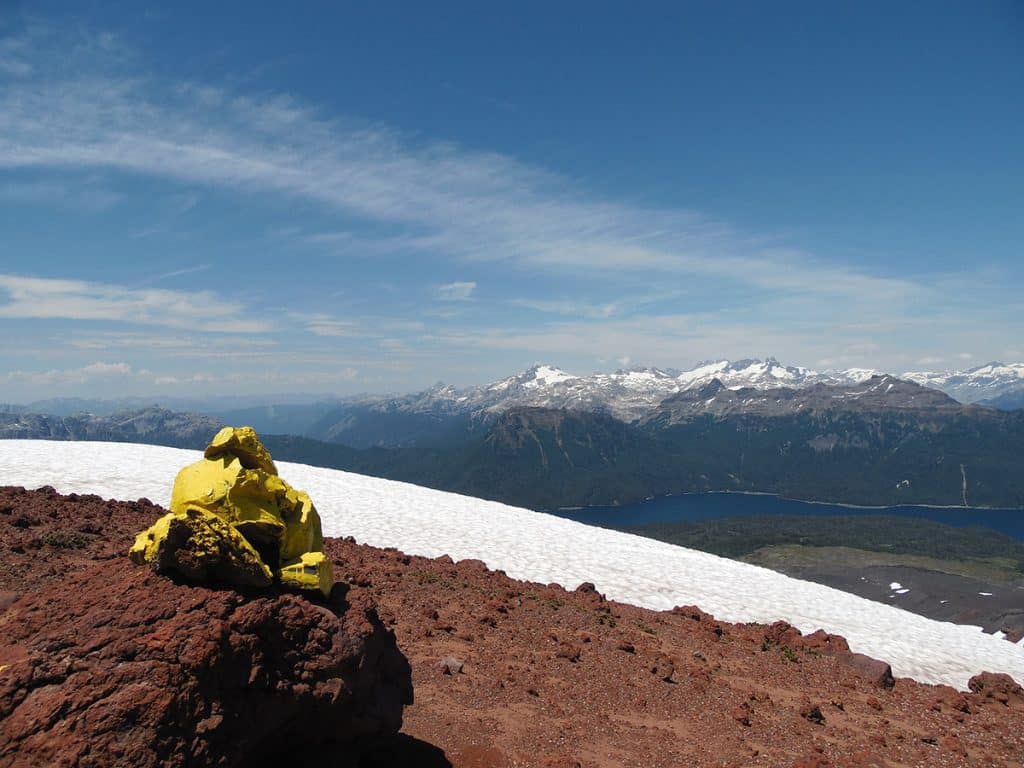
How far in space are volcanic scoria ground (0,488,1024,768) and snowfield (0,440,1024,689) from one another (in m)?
4.18

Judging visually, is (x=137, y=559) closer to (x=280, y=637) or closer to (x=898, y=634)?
(x=280, y=637)

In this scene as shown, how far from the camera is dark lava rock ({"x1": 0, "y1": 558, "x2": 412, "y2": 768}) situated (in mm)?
4605

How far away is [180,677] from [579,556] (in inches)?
775

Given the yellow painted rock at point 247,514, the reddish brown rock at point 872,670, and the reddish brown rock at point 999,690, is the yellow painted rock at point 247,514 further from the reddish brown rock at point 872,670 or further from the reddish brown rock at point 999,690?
the reddish brown rock at point 999,690

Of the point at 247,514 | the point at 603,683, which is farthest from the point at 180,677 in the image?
the point at 603,683

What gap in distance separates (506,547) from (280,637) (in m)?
18.3

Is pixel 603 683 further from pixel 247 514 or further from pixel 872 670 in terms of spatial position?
pixel 247 514

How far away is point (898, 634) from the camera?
2009 centimetres

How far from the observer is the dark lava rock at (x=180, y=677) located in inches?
181

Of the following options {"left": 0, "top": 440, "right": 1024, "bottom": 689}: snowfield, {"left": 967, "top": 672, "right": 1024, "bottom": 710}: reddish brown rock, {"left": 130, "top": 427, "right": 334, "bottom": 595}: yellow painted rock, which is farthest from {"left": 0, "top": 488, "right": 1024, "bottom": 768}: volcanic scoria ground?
{"left": 0, "top": 440, "right": 1024, "bottom": 689}: snowfield

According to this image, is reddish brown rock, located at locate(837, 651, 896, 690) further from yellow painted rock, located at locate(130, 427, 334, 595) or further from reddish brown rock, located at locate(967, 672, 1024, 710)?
yellow painted rock, located at locate(130, 427, 334, 595)

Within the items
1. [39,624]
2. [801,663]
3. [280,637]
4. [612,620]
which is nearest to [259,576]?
[280,637]

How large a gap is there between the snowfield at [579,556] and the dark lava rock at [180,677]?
47.4 feet

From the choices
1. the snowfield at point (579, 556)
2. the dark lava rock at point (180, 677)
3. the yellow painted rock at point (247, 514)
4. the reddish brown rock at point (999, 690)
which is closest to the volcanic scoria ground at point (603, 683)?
the reddish brown rock at point (999, 690)
